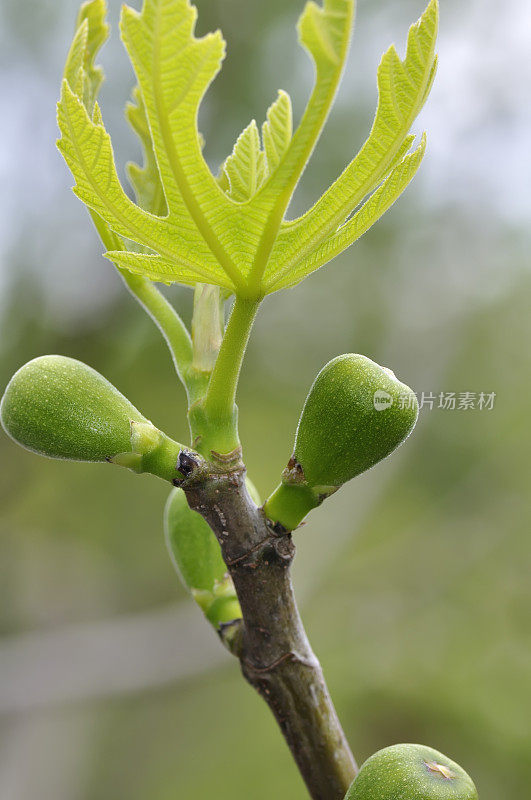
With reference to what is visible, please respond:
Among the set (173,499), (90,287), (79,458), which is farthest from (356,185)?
(90,287)

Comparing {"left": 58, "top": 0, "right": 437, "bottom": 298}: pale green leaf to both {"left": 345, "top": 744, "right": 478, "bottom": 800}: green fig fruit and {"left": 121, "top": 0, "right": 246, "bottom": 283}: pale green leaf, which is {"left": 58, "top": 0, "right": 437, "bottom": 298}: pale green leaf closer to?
{"left": 121, "top": 0, "right": 246, "bottom": 283}: pale green leaf

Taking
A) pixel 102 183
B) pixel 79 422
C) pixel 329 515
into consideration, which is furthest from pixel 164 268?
Result: pixel 329 515

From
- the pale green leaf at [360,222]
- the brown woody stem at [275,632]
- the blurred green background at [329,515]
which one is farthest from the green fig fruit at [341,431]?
the blurred green background at [329,515]

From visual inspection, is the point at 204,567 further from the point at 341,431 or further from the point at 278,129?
the point at 278,129

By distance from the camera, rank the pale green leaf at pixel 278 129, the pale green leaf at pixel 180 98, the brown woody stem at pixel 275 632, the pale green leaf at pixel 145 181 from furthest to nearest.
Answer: the pale green leaf at pixel 145 181, the brown woody stem at pixel 275 632, the pale green leaf at pixel 278 129, the pale green leaf at pixel 180 98

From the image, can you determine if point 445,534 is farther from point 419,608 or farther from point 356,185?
point 356,185

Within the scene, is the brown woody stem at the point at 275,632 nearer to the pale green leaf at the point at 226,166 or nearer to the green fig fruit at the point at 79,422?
the green fig fruit at the point at 79,422
